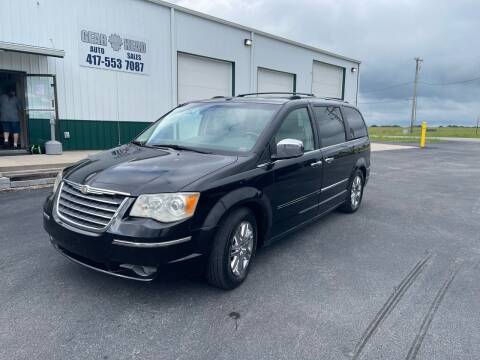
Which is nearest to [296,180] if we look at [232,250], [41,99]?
[232,250]

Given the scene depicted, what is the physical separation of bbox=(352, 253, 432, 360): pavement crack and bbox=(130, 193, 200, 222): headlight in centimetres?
156

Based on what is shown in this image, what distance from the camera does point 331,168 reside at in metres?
4.91

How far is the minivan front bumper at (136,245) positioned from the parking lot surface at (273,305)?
21cm

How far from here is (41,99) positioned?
434 inches

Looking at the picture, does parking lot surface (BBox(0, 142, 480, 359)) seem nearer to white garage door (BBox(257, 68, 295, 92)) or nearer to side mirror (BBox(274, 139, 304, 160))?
side mirror (BBox(274, 139, 304, 160))

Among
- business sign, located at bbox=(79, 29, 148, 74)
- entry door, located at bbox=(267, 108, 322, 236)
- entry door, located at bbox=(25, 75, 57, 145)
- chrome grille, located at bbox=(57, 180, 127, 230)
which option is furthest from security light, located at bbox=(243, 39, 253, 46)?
chrome grille, located at bbox=(57, 180, 127, 230)

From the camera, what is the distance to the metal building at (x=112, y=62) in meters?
10.7

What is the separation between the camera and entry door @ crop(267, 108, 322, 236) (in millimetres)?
3828

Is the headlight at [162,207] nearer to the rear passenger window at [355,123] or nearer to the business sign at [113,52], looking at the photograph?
the rear passenger window at [355,123]

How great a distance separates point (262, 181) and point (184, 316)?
140 cm

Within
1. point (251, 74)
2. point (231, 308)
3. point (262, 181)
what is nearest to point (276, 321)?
point (231, 308)

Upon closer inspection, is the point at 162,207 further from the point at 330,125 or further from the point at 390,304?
the point at 330,125

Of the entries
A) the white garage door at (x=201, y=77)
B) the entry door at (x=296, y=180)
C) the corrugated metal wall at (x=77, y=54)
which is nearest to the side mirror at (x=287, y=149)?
the entry door at (x=296, y=180)

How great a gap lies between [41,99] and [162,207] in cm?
1014
